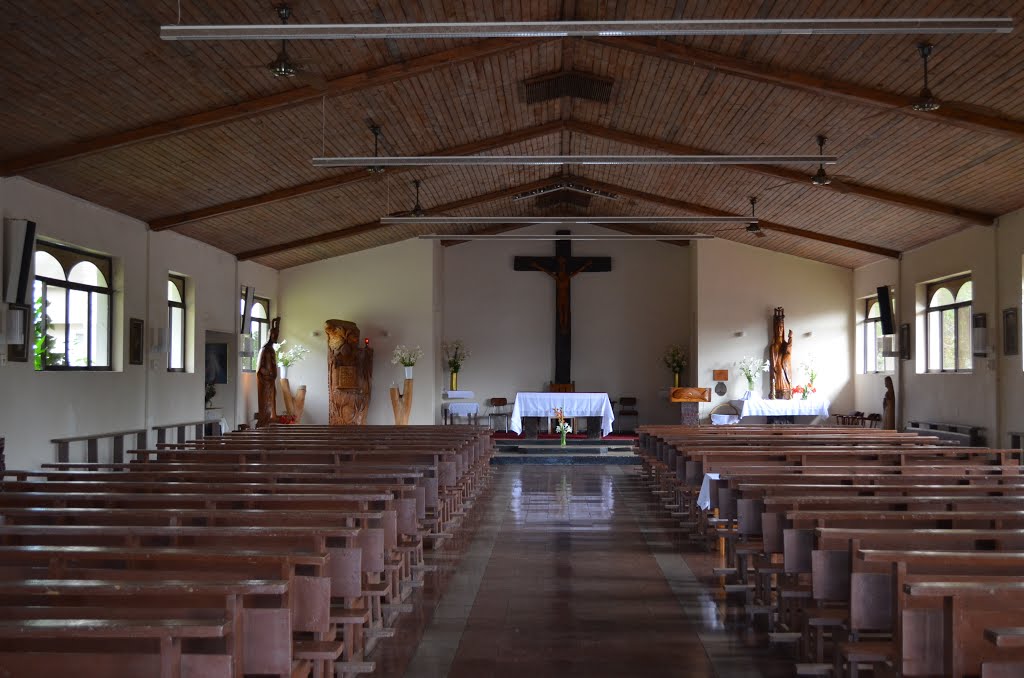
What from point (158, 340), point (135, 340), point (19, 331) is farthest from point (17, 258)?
point (158, 340)

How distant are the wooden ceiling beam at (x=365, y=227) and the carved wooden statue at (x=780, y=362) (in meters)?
5.17

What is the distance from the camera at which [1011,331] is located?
1086 cm

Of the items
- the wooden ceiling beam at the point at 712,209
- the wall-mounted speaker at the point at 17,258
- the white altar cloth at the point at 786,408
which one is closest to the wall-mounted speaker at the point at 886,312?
the wooden ceiling beam at the point at 712,209

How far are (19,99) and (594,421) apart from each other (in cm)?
1153

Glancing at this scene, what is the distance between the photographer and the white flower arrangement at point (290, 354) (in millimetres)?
17125

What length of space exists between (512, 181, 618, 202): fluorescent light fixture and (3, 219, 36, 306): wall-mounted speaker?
8.60 m

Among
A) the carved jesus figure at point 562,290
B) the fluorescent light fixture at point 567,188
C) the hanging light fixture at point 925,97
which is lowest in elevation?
the carved jesus figure at point 562,290

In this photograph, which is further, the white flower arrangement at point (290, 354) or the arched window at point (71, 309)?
the white flower arrangement at point (290, 354)

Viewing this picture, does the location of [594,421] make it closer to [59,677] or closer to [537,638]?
[537,638]

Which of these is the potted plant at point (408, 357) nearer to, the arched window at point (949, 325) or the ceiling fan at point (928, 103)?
the arched window at point (949, 325)

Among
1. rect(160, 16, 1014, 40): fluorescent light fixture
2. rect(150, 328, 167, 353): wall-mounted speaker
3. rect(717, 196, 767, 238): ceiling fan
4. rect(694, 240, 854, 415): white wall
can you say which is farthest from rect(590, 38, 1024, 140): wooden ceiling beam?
rect(694, 240, 854, 415): white wall

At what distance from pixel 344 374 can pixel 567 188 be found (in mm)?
5257

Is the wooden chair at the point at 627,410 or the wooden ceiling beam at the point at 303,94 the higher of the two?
the wooden ceiling beam at the point at 303,94

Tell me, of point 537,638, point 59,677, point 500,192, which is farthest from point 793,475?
point 500,192
